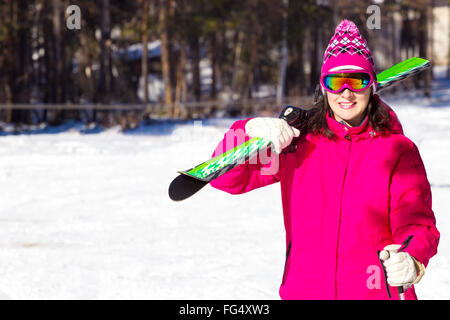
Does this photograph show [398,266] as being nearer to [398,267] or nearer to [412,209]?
[398,267]

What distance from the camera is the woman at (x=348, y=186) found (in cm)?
225

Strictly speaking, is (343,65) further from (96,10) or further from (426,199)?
(96,10)

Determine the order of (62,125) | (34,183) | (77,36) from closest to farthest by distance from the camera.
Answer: (34,183) → (62,125) → (77,36)

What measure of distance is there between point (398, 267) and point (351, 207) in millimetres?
264

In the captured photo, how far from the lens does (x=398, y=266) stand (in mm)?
2119

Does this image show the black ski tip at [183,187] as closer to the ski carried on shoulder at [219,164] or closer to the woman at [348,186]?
the ski carried on shoulder at [219,164]

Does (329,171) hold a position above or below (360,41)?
below

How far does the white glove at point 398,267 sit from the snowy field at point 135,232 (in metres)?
1.40

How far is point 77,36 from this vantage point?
30188mm

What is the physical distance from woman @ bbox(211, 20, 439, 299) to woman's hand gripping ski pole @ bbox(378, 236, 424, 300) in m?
0.02

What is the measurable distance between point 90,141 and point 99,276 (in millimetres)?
10738

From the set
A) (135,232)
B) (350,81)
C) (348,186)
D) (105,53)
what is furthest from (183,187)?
(105,53)
